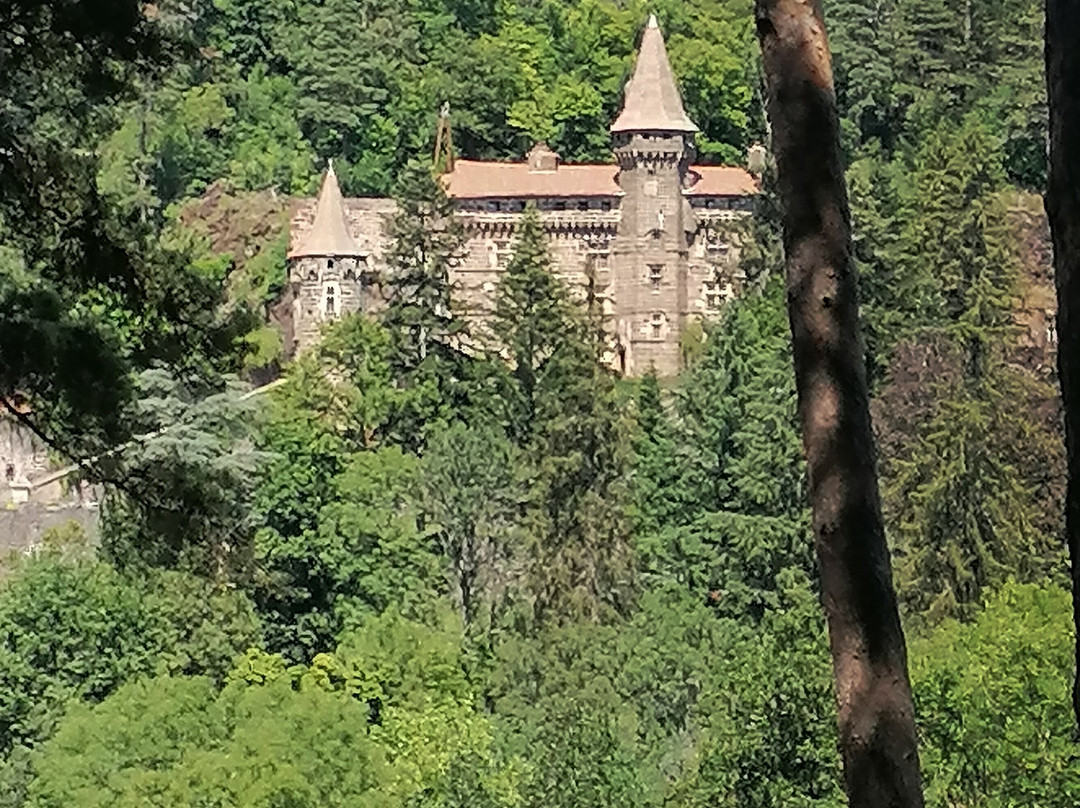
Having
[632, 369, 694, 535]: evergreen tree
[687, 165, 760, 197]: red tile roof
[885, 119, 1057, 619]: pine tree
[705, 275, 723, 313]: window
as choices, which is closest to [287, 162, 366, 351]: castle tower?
[705, 275, 723, 313]: window

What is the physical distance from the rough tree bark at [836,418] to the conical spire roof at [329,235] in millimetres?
50898

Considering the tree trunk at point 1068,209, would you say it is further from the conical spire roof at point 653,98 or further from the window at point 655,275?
the conical spire roof at point 653,98

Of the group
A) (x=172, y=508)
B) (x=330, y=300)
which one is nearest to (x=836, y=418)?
(x=172, y=508)

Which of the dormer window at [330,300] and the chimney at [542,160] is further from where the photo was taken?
the chimney at [542,160]

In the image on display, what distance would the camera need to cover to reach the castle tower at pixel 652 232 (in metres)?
56.4

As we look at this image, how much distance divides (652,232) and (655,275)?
1165 millimetres

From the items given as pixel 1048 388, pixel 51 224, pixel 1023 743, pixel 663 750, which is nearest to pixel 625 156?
pixel 1048 388

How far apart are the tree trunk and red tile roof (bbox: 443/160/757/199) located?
5331 cm

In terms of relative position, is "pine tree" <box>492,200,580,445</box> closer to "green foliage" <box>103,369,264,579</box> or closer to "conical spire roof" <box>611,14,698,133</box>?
"conical spire roof" <box>611,14,698,133</box>

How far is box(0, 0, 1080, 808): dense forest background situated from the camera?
10461mm

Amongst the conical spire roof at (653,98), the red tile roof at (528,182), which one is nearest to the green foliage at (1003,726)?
the red tile roof at (528,182)

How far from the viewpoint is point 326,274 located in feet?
184

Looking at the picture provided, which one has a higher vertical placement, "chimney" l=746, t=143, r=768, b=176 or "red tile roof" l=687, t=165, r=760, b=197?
"chimney" l=746, t=143, r=768, b=176

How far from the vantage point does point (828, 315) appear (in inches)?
215
